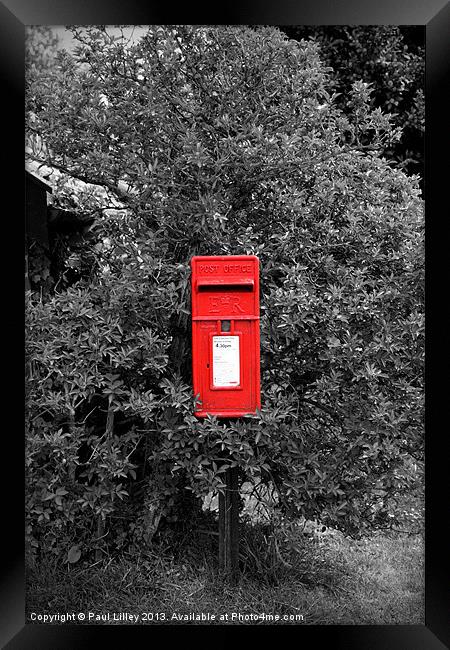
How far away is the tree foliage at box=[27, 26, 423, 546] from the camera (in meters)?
3.48

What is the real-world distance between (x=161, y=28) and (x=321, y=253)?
1613 millimetres

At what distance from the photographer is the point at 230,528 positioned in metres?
3.57

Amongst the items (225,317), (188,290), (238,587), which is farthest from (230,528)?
(188,290)

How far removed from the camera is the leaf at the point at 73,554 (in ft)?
12.1

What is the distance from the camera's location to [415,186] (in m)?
4.21

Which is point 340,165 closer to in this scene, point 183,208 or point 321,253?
point 321,253

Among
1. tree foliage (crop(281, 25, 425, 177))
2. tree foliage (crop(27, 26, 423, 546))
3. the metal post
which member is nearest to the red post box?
A: tree foliage (crop(27, 26, 423, 546))

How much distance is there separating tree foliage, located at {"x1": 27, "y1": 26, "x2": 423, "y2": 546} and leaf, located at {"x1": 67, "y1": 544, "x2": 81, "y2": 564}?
0.17 meters
